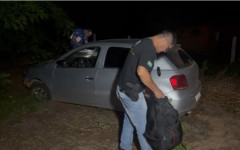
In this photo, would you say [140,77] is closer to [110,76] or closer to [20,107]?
[110,76]

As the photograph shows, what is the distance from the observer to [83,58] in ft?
21.4

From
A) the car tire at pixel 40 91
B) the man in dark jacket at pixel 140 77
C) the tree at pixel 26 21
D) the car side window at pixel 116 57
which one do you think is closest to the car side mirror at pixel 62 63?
the car tire at pixel 40 91

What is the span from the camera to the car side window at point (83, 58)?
6.37 meters

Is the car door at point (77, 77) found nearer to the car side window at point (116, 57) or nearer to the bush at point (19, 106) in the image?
Answer: the car side window at point (116, 57)

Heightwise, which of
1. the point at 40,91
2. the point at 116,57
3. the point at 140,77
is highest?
the point at 140,77

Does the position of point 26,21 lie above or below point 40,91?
above

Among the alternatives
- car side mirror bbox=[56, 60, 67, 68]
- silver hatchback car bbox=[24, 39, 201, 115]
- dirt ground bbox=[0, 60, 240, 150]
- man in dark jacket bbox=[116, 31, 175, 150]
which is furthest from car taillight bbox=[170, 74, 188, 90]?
car side mirror bbox=[56, 60, 67, 68]

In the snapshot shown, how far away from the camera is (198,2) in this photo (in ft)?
100

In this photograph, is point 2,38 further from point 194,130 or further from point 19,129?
point 194,130

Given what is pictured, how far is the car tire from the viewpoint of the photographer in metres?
7.07

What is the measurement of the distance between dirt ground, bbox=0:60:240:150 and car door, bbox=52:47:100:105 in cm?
34

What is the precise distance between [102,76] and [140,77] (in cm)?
244

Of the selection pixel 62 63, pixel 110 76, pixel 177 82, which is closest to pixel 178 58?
pixel 177 82

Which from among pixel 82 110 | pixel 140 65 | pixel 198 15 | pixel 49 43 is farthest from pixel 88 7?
pixel 140 65
